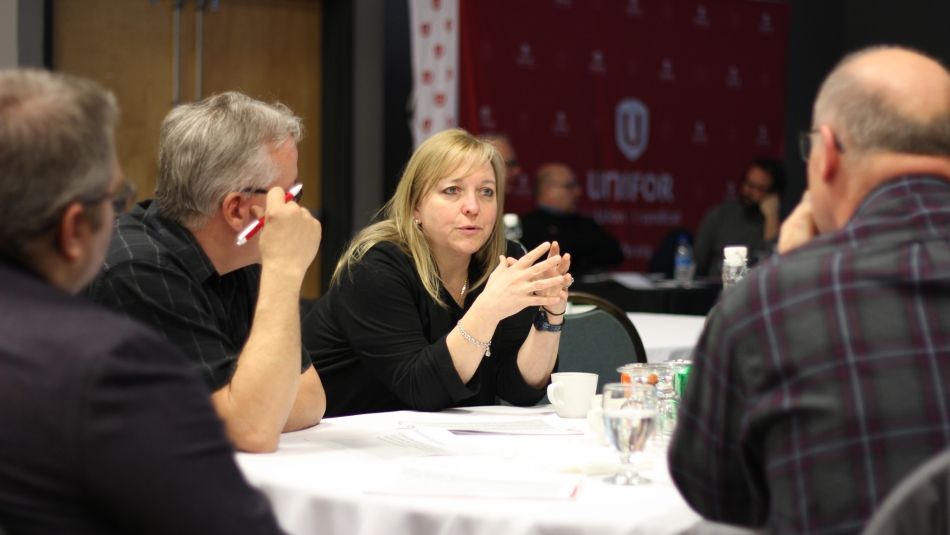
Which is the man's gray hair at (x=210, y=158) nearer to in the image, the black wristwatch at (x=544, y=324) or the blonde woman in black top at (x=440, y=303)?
the blonde woman in black top at (x=440, y=303)

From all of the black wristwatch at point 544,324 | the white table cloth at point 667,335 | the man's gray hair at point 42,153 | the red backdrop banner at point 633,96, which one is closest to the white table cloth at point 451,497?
the black wristwatch at point 544,324

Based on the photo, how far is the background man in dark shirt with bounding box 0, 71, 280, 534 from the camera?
110 centimetres

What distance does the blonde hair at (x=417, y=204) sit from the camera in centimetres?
297

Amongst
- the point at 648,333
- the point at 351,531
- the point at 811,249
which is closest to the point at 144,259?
the point at 351,531

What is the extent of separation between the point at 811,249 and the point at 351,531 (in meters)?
0.80

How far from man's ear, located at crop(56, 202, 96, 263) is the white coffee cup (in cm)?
137

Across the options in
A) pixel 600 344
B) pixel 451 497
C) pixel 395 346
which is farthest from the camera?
pixel 600 344

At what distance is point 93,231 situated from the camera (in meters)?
1.27

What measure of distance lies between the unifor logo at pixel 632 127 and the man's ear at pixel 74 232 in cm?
768

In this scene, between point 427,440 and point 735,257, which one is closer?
point 427,440

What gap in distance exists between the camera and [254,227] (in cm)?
232

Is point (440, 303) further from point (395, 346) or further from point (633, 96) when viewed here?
point (633, 96)

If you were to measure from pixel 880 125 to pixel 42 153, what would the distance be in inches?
39.6

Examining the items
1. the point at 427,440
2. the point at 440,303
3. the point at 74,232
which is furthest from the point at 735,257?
the point at 74,232
